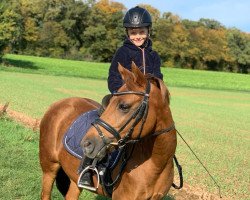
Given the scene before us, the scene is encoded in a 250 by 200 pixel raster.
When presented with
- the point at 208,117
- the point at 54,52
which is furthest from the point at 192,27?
the point at 208,117

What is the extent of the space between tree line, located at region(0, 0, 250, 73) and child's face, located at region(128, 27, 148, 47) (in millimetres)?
68357

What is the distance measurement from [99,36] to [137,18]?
3014 inches

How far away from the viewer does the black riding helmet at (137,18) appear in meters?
4.17

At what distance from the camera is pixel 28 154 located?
8.54 metres

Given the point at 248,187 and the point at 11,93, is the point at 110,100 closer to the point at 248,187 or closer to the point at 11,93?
the point at 248,187

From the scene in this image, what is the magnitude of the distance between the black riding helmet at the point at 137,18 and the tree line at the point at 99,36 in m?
68.4

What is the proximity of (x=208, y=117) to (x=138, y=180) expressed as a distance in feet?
56.6

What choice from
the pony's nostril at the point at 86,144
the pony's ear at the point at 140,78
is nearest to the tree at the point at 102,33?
the pony's ear at the point at 140,78

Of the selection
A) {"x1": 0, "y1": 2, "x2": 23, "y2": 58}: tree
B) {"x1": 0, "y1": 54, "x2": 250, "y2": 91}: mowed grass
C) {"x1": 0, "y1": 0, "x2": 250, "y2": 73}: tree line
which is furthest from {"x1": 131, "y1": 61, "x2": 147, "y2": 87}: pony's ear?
{"x1": 0, "y1": 0, "x2": 250, "y2": 73}: tree line

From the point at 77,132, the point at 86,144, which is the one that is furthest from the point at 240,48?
the point at 86,144

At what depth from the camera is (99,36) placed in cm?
7962

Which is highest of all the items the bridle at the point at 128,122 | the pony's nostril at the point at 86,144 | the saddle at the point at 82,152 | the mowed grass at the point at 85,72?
the bridle at the point at 128,122

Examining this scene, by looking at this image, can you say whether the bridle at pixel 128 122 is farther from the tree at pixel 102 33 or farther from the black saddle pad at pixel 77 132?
the tree at pixel 102 33

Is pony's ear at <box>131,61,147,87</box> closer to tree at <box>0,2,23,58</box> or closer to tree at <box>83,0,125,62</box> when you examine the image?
tree at <box>0,2,23,58</box>
